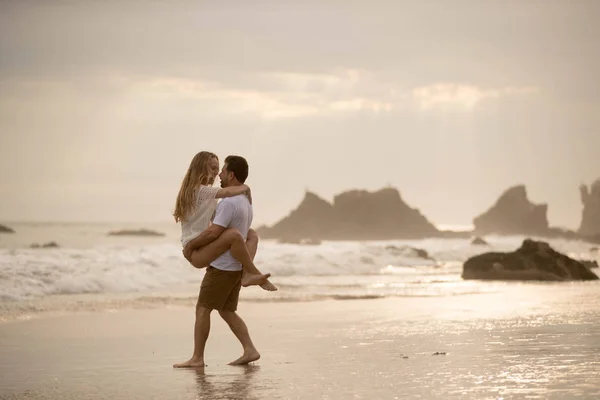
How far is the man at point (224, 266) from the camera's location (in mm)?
7863

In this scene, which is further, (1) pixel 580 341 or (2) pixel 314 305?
(2) pixel 314 305

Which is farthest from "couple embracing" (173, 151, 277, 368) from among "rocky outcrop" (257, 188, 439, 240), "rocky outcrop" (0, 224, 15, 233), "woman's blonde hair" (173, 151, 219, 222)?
"rocky outcrop" (257, 188, 439, 240)

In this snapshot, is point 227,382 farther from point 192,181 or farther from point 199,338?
point 192,181

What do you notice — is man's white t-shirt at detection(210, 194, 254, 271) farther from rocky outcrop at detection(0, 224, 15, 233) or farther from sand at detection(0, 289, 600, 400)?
rocky outcrop at detection(0, 224, 15, 233)

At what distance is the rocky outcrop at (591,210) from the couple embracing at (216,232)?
11527 cm

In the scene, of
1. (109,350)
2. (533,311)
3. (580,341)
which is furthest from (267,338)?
(533,311)

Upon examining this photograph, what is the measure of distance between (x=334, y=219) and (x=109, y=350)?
83.7 meters

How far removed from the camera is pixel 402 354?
830 centimetres

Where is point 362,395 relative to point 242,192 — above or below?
below

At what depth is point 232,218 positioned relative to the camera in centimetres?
791

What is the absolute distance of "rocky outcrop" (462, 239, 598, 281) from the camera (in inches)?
871

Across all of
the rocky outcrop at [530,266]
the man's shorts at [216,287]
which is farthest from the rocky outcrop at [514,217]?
the man's shorts at [216,287]

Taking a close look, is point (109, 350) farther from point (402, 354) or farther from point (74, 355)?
point (402, 354)

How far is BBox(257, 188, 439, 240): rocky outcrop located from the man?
78.8 meters
